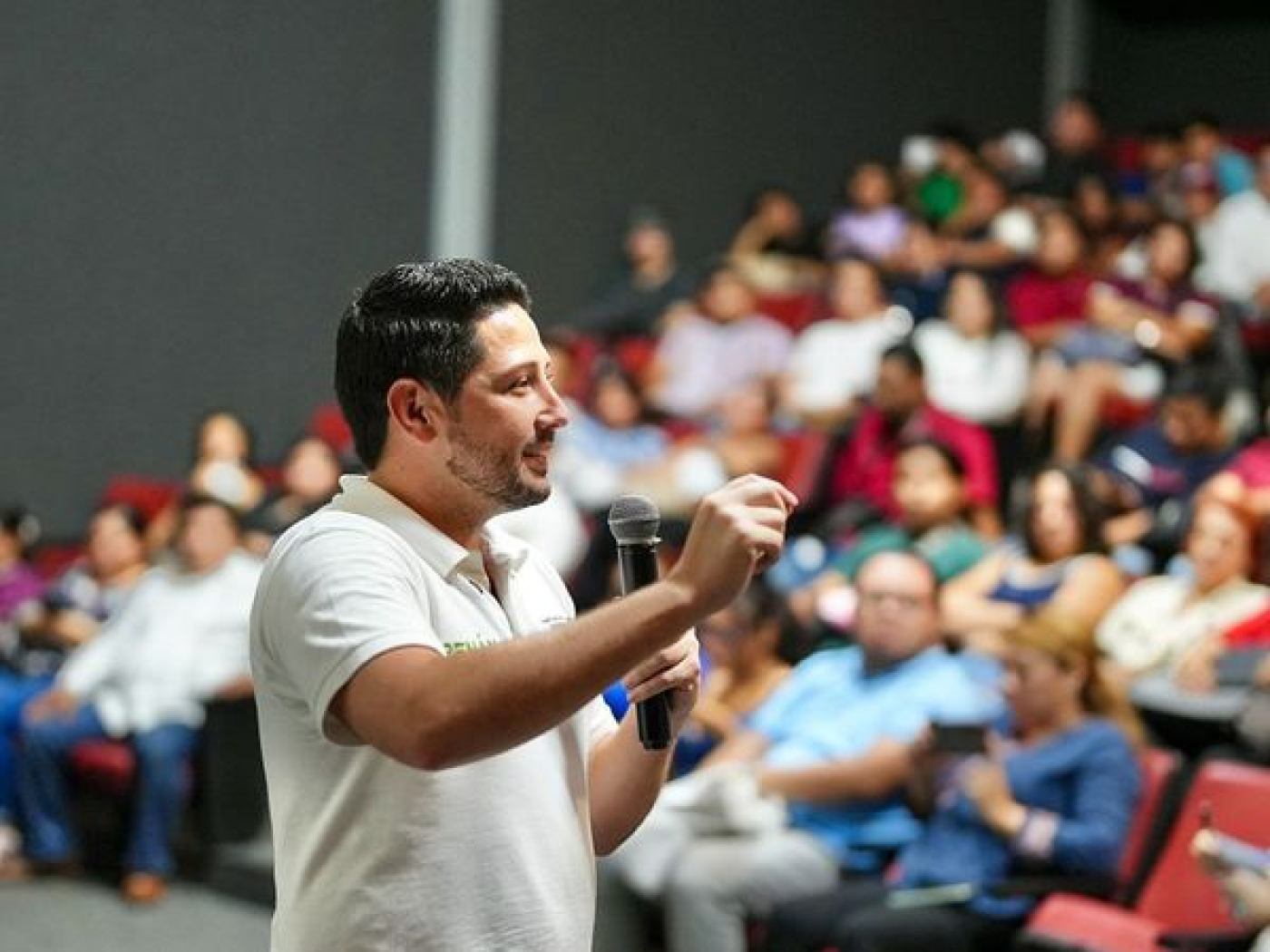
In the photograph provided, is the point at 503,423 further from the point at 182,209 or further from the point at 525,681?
the point at 182,209

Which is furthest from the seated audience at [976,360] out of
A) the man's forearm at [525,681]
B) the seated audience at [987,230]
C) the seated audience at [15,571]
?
the man's forearm at [525,681]

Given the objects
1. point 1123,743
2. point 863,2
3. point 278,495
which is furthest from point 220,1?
point 1123,743

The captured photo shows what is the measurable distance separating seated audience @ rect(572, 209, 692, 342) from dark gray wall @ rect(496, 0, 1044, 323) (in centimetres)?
15

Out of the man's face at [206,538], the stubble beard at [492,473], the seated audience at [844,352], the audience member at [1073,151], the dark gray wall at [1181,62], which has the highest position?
the dark gray wall at [1181,62]

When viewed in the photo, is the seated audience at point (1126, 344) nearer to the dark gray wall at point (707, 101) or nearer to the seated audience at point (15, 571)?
the dark gray wall at point (707, 101)

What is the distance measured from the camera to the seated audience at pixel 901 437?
5312mm

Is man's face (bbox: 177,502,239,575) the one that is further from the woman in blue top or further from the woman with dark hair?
the woman in blue top

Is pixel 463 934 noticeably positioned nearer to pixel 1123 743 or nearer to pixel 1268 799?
pixel 1268 799

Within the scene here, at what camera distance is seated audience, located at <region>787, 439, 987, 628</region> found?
4.76 metres

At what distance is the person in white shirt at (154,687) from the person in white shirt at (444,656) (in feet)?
12.1

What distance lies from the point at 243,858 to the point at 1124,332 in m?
2.97

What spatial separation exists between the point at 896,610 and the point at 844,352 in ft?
8.76

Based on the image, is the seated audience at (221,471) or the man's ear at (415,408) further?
the seated audience at (221,471)

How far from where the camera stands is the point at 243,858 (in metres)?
4.86
